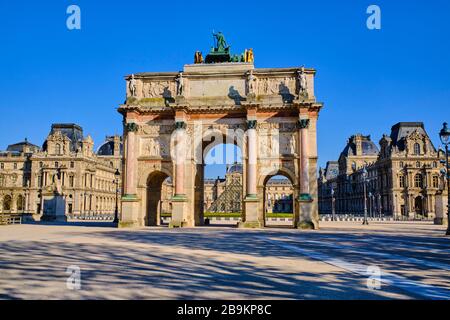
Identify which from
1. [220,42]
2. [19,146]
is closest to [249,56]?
[220,42]

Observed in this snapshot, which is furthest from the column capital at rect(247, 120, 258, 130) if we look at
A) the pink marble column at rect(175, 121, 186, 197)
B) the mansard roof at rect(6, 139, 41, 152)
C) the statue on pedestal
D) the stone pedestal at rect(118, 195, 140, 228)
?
the mansard roof at rect(6, 139, 41, 152)

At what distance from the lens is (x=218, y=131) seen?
34.1 metres

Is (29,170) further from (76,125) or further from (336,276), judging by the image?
(336,276)

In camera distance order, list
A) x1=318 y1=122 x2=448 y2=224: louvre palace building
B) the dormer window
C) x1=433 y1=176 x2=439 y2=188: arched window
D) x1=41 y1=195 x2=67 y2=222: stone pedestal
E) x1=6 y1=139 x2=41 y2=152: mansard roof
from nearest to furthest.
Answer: x1=41 y1=195 x2=67 y2=222: stone pedestal
x1=318 y1=122 x2=448 y2=224: louvre palace building
x1=433 y1=176 x2=439 y2=188: arched window
the dormer window
x1=6 y1=139 x2=41 y2=152: mansard roof

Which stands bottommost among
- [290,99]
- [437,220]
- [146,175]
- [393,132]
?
[437,220]

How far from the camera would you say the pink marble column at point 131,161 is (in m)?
33.6

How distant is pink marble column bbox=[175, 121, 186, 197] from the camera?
3303cm

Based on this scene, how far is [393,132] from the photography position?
96688 mm

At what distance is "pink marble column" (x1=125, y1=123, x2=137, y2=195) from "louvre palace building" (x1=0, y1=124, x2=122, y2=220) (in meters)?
60.2

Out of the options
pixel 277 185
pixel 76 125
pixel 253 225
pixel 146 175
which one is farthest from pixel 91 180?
pixel 277 185

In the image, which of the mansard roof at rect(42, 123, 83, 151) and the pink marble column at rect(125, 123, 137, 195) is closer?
the pink marble column at rect(125, 123, 137, 195)

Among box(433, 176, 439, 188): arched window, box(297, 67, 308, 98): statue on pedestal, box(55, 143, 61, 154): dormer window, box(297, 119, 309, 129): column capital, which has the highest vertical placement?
box(55, 143, 61, 154): dormer window

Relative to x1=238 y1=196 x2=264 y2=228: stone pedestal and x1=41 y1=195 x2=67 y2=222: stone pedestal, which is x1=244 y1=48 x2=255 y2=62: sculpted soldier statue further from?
x1=41 y1=195 x2=67 y2=222: stone pedestal

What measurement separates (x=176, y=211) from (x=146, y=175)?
457 centimetres
